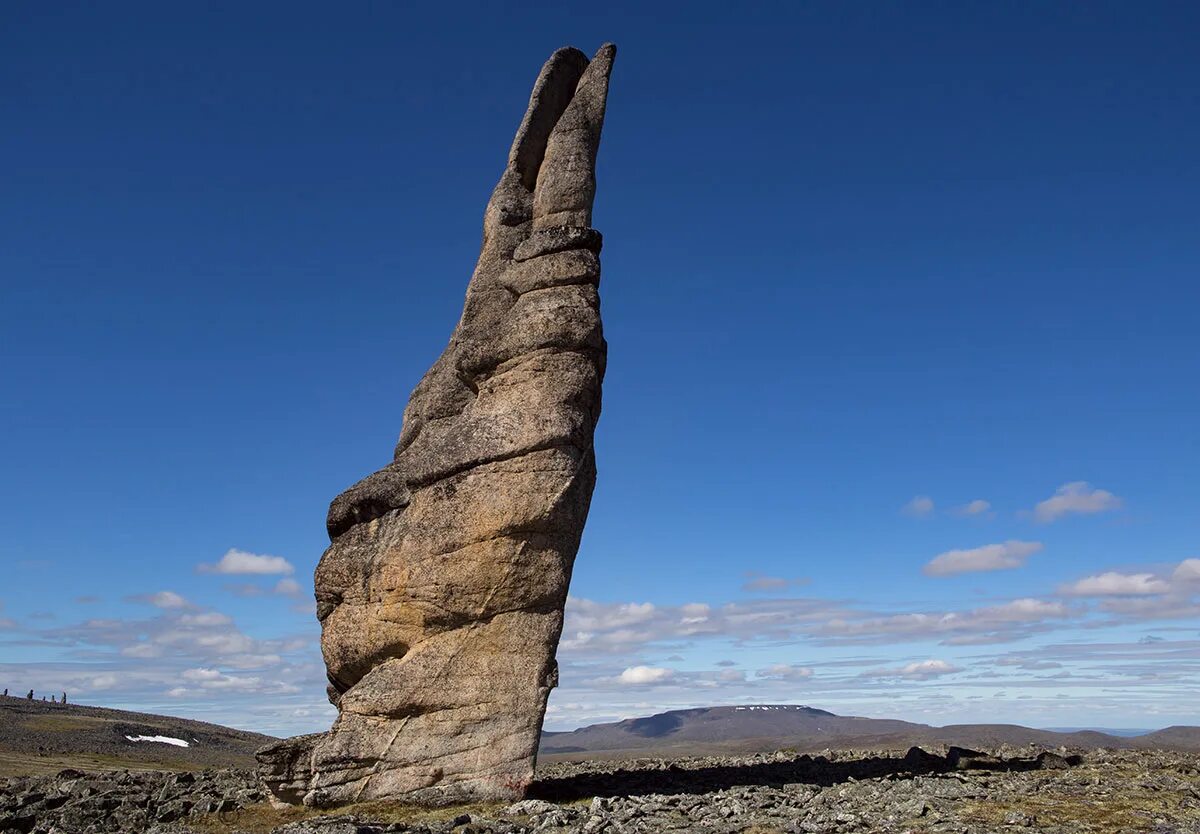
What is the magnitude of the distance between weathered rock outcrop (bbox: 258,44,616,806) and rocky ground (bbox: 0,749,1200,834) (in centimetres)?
114

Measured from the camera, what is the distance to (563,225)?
2480 cm

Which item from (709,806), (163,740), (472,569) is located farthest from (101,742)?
(709,806)

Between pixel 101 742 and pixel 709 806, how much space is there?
52.6m

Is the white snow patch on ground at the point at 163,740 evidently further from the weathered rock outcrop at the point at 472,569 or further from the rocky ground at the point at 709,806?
the weathered rock outcrop at the point at 472,569

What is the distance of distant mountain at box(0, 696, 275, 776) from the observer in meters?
46.4

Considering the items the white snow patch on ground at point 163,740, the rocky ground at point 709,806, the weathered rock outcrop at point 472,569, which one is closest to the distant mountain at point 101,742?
the white snow patch on ground at point 163,740

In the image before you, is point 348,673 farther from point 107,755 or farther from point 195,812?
point 107,755

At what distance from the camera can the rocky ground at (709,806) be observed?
17.6 metres

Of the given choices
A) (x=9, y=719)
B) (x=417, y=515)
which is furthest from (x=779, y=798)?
(x=9, y=719)

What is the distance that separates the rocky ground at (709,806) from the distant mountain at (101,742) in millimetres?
17855

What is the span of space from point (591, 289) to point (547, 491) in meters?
5.17

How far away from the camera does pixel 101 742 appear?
5966 centimetres

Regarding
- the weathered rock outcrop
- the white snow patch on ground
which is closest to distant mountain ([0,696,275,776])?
the white snow patch on ground

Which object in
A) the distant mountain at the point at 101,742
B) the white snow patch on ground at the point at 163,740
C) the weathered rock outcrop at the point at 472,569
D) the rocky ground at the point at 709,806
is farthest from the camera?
the white snow patch on ground at the point at 163,740
